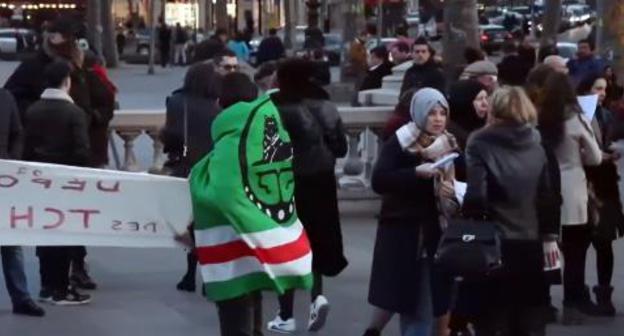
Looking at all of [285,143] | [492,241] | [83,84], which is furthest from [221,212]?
[83,84]

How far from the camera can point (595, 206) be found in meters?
10.9

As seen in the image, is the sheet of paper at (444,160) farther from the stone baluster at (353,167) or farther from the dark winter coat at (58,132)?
the stone baluster at (353,167)

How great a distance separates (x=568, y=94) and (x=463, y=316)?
1959 millimetres

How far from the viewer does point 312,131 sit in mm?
10602

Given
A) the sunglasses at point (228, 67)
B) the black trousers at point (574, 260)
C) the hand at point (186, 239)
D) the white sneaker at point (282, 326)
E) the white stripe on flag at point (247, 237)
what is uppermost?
the sunglasses at point (228, 67)

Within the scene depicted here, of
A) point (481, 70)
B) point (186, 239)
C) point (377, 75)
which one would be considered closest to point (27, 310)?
point (186, 239)

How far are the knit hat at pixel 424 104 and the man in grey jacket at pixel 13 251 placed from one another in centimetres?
314

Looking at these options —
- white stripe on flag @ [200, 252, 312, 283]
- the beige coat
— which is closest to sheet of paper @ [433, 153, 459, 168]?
white stripe on flag @ [200, 252, 312, 283]

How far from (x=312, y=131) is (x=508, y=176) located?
240cm

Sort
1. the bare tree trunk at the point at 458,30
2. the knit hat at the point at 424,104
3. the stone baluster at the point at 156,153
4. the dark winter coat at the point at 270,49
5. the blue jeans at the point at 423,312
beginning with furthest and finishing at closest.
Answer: the dark winter coat at the point at 270,49 → the bare tree trunk at the point at 458,30 → the stone baluster at the point at 156,153 → the blue jeans at the point at 423,312 → the knit hat at the point at 424,104

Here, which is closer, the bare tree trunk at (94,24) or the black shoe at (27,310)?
the black shoe at (27,310)

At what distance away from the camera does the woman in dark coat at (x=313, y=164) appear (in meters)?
10.6

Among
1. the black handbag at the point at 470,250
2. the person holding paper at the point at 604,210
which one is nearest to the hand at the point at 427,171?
the black handbag at the point at 470,250

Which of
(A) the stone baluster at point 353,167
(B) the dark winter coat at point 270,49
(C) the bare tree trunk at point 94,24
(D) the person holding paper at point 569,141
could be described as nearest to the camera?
(D) the person holding paper at point 569,141
